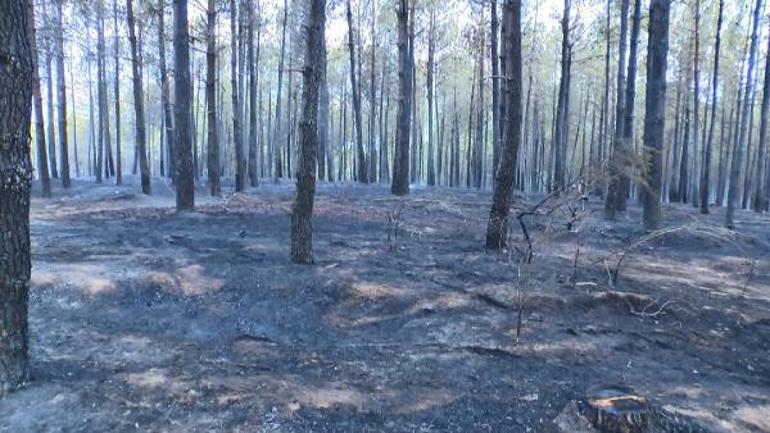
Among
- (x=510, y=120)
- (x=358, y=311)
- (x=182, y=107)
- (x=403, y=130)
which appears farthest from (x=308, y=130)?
(x=403, y=130)

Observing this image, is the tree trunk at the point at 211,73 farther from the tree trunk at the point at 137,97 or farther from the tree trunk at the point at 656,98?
the tree trunk at the point at 656,98

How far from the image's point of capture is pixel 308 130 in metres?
6.84

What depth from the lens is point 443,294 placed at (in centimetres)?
620

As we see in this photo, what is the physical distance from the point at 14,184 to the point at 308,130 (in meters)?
3.90

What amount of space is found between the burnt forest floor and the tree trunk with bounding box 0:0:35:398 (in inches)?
14.6

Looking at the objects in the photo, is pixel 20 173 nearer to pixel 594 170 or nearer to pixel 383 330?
pixel 383 330

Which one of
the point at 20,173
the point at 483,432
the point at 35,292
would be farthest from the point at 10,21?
the point at 483,432

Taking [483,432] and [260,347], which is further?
[260,347]

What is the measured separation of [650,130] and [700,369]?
8470 mm

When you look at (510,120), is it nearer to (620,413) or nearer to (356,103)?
(620,413)

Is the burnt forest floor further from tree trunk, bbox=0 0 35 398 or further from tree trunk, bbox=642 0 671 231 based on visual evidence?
tree trunk, bbox=642 0 671 231

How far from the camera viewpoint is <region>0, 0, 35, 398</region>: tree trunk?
324cm

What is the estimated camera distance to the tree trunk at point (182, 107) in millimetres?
11492

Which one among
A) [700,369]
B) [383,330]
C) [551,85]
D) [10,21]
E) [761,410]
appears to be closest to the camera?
[10,21]
